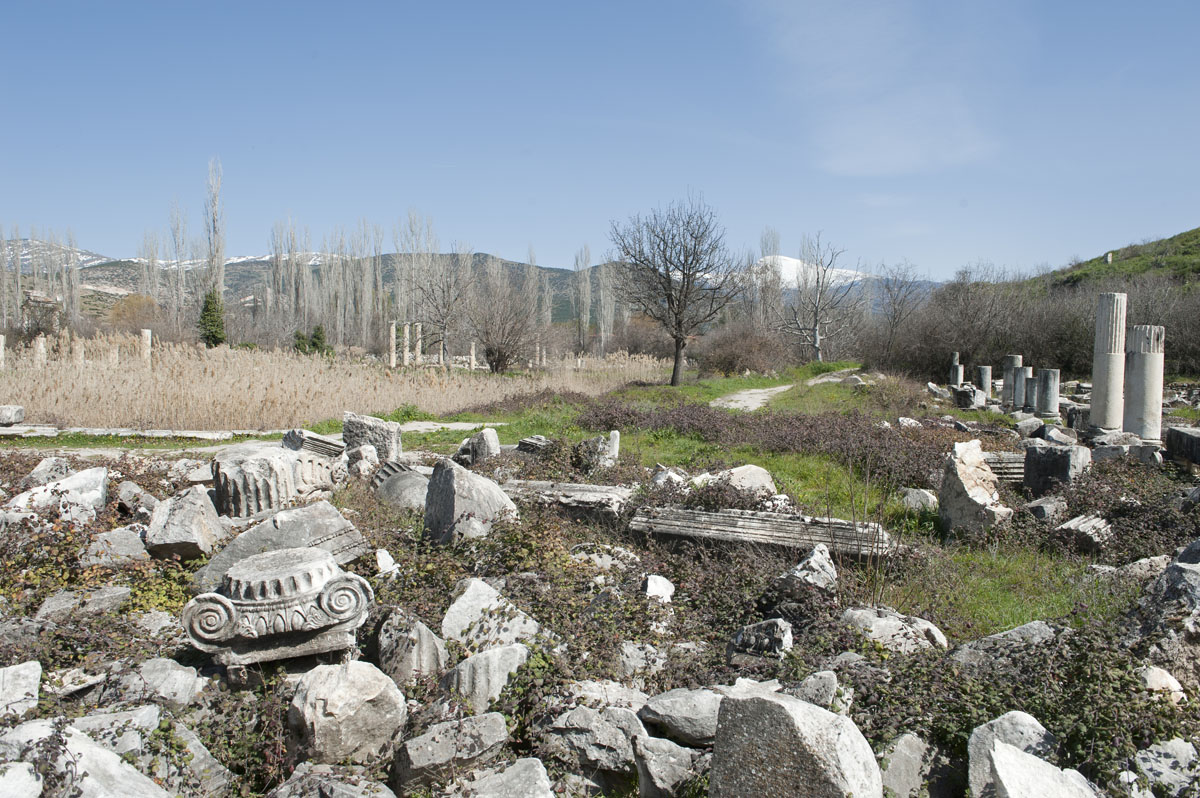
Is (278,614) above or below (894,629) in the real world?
above

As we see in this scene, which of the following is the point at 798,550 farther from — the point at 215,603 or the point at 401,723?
the point at 215,603

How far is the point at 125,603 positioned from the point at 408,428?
9.48 m

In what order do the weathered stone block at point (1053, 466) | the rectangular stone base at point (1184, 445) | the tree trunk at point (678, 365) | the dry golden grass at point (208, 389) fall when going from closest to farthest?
the weathered stone block at point (1053, 466), the rectangular stone base at point (1184, 445), the dry golden grass at point (208, 389), the tree trunk at point (678, 365)

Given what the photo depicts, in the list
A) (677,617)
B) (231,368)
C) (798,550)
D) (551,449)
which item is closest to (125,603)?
(677,617)

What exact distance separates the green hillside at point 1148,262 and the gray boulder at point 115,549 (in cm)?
4227

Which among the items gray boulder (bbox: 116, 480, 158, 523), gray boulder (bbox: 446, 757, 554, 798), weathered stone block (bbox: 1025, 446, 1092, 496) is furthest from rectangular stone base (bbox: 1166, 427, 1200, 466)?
gray boulder (bbox: 116, 480, 158, 523)

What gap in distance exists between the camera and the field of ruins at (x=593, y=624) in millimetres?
3096

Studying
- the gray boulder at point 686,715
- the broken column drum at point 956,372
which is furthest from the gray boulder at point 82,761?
the broken column drum at point 956,372

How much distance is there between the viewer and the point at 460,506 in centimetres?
589

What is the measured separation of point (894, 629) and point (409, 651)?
9.11 ft

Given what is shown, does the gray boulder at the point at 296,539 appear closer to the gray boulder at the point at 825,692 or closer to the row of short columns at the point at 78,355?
the gray boulder at the point at 825,692

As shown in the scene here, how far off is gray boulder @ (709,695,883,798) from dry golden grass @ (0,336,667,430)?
41.4ft

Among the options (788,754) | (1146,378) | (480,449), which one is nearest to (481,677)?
(788,754)

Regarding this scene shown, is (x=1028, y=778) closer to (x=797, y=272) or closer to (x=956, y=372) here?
(x=956, y=372)
